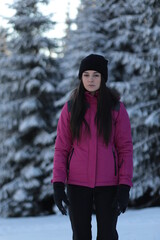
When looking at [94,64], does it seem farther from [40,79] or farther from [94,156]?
[40,79]

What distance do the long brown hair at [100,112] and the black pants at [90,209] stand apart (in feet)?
1.35

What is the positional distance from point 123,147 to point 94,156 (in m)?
0.25

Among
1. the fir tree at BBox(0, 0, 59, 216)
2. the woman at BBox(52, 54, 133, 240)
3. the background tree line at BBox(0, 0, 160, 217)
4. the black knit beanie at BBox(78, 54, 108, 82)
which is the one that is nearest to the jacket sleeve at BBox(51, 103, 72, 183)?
the woman at BBox(52, 54, 133, 240)

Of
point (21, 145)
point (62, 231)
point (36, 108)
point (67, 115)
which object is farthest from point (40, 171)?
point (67, 115)

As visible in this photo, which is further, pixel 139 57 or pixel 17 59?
pixel 17 59

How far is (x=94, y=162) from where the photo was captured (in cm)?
289

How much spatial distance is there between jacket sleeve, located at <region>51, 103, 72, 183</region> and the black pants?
141mm

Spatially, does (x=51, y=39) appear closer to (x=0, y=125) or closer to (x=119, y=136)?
(x=0, y=125)

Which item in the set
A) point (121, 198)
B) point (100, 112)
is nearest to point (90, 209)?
point (121, 198)

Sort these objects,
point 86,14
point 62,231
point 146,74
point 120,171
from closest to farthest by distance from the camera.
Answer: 1. point 120,171
2. point 62,231
3. point 146,74
4. point 86,14

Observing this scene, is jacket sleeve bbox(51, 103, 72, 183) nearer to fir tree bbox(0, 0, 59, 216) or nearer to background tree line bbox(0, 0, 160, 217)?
background tree line bbox(0, 0, 160, 217)

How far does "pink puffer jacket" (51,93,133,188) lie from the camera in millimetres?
2885

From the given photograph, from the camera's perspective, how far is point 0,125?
14.9 metres

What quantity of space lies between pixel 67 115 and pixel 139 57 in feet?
31.3
